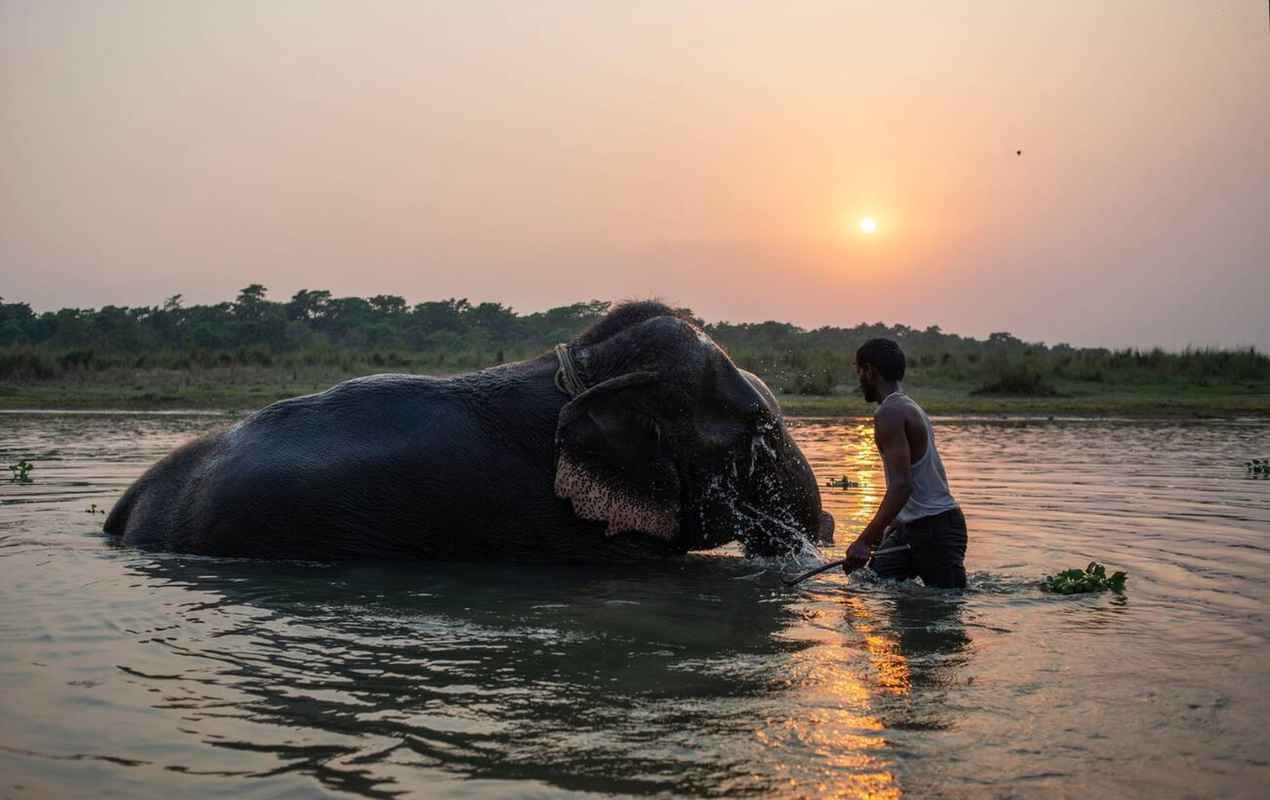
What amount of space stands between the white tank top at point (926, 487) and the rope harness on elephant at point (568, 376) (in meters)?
1.87

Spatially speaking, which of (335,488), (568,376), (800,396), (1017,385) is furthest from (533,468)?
(1017,385)

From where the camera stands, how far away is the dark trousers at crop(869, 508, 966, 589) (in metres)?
7.23

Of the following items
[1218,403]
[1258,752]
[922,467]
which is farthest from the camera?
[1218,403]

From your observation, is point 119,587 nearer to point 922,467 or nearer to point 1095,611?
point 922,467

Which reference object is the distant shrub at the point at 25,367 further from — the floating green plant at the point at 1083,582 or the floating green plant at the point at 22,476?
the floating green plant at the point at 1083,582

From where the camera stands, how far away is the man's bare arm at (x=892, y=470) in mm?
6898

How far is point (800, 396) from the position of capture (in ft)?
100

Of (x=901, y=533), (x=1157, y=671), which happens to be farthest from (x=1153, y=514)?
(x=1157, y=671)

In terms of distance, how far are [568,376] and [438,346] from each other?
53339mm

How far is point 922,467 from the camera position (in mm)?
7324

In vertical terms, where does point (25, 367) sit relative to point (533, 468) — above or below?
above

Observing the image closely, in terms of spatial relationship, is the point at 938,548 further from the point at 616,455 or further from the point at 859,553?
the point at 616,455

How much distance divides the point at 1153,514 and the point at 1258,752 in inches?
267

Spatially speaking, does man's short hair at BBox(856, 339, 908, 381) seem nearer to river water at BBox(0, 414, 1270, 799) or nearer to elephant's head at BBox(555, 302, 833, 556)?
elephant's head at BBox(555, 302, 833, 556)
